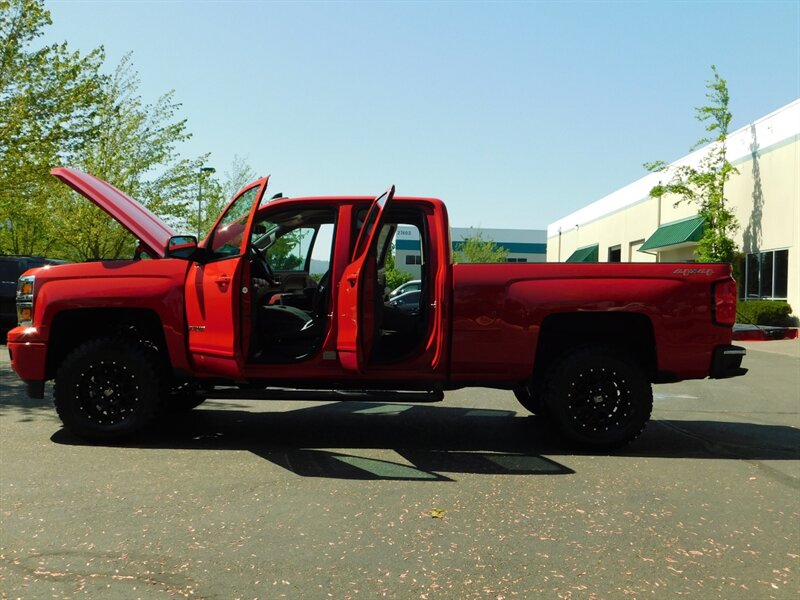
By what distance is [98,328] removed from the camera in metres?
6.47

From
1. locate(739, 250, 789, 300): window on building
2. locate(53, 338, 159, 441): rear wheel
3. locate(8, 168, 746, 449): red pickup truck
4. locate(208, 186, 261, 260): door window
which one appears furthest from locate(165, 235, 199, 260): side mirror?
locate(739, 250, 789, 300): window on building

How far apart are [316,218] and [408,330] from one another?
4.17ft

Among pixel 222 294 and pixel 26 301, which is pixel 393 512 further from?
pixel 26 301

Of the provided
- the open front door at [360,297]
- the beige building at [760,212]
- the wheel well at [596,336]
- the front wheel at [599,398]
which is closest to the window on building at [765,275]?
the beige building at [760,212]

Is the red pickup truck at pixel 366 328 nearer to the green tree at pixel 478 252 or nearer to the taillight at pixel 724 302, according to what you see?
the taillight at pixel 724 302

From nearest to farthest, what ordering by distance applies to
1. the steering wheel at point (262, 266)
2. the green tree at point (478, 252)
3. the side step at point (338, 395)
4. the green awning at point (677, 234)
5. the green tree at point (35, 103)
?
the side step at point (338, 395) → the steering wheel at point (262, 266) → the green tree at point (35, 103) → the green awning at point (677, 234) → the green tree at point (478, 252)

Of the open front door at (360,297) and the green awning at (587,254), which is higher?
the green awning at (587,254)

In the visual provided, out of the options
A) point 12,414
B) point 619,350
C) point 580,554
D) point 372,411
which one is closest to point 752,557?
point 580,554

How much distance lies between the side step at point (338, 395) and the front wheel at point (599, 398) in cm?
97

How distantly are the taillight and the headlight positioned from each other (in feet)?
18.4

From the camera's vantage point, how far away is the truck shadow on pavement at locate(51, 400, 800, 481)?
5562mm

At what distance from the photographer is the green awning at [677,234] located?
28797 millimetres

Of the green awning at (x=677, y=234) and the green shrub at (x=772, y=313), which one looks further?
the green awning at (x=677, y=234)

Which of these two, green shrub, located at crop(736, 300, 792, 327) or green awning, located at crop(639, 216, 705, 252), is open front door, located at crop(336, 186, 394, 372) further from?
green awning, located at crop(639, 216, 705, 252)
